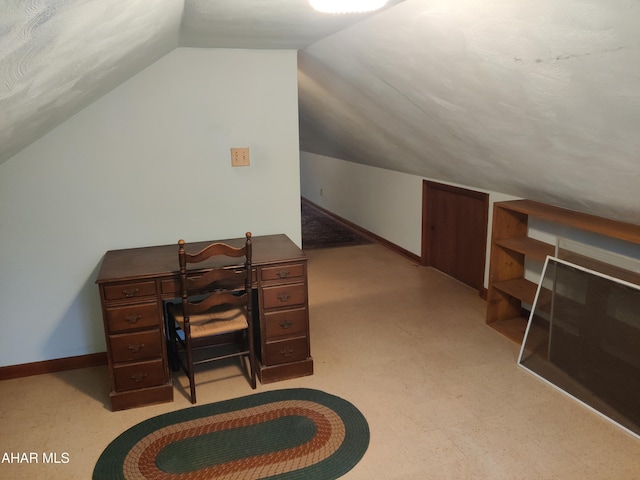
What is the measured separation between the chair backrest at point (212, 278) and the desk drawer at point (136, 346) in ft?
0.69

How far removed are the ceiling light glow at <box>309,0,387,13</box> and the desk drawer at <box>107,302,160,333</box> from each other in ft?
5.49

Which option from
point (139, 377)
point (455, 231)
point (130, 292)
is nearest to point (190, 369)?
point (139, 377)

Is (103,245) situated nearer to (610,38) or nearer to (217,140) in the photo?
(217,140)

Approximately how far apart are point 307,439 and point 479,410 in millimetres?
928

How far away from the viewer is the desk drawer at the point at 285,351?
2.88 m

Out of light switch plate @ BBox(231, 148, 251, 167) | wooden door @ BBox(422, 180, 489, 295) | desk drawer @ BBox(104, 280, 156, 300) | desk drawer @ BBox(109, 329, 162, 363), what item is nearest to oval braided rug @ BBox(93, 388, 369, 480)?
desk drawer @ BBox(109, 329, 162, 363)

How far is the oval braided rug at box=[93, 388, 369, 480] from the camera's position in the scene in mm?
2209

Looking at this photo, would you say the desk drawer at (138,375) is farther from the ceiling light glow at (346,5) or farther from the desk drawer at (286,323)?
the ceiling light glow at (346,5)

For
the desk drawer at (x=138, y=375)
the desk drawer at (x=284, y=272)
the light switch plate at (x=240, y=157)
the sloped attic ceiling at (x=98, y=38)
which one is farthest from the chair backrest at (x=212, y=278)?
the sloped attic ceiling at (x=98, y=38)

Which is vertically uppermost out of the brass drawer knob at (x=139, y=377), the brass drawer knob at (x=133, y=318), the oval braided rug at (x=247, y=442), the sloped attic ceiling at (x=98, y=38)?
the sloped attic ceiling at (x=98, y=38)

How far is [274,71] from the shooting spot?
3.12m

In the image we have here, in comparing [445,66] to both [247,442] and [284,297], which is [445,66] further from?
[247,442]

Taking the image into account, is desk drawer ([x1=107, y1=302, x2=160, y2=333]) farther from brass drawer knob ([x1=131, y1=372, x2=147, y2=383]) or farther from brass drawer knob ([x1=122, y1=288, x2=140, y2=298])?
brass drawer knob ([x1=131, y1=372, x2=147, y2=383])

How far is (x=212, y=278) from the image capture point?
8.48 ft
